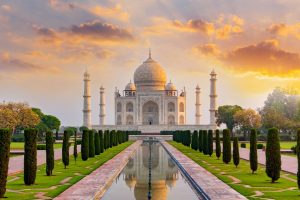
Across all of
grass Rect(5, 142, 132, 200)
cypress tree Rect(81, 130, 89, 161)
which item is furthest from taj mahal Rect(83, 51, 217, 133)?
grass Rect(5, 142, 132, 200)

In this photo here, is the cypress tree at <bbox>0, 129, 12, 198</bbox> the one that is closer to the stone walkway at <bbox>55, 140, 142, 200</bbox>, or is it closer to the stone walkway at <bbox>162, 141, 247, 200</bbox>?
the stone walkway at <bbox>55, 140, 142, 200</bbox>

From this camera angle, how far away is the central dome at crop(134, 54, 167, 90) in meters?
71.4

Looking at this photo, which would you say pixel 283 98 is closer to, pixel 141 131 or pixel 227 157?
pixel 141 131

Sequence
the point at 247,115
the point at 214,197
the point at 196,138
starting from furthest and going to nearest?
the point at 247,115 < the point at 196,138 < the point at 214,197

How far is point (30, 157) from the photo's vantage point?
43.4ft

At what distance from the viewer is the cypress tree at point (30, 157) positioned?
1298cm

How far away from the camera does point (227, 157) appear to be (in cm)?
1981

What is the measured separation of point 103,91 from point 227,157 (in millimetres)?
51020

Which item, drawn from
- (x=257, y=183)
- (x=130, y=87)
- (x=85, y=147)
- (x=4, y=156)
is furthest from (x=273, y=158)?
(x=130, y=87)

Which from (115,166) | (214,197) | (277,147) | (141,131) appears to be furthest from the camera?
(141,131)

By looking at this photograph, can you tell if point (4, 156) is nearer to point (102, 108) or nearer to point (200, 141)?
point (200, 141)

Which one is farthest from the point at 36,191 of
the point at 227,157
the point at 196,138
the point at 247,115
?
the point at 247,115

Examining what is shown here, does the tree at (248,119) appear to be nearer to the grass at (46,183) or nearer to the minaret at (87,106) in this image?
the minaret at (87,106)

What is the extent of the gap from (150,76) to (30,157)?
5853 centimetres
